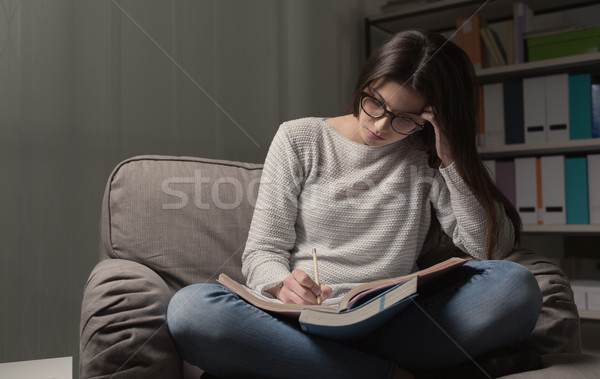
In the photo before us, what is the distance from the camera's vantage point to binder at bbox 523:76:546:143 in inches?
89.0

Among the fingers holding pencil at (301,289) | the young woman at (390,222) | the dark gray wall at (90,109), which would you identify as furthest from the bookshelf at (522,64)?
the fingers holding pencil at (301,289)

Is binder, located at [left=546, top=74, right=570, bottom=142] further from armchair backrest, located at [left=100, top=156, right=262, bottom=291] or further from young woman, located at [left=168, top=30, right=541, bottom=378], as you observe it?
armchair backrest, located at [left=100, top=156, right=262, bottom=291]

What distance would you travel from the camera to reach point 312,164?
1.22 m

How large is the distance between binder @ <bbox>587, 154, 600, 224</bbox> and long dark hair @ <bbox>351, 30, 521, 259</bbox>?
1180 millimetres

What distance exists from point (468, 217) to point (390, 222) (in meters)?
0.17

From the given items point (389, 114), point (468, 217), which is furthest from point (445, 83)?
point (468, 217)

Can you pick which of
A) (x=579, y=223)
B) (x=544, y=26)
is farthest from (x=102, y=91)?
(x=544, y=26)

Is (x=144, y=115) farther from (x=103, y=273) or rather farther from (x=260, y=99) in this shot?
(x=103, y=273)

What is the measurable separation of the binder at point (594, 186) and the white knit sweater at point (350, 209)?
46.4 inches

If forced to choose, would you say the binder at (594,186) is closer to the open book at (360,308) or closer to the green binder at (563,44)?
the green binder at (563,44)

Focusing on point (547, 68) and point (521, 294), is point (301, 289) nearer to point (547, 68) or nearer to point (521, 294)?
point (521, 294)

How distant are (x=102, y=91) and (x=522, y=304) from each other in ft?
4.25

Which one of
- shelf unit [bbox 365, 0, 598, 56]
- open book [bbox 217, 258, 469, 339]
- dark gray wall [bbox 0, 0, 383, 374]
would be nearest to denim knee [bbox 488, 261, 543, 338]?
open book [bbox 217, 258, 469, 339]

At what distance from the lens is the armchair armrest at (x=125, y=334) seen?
2.67 feet
